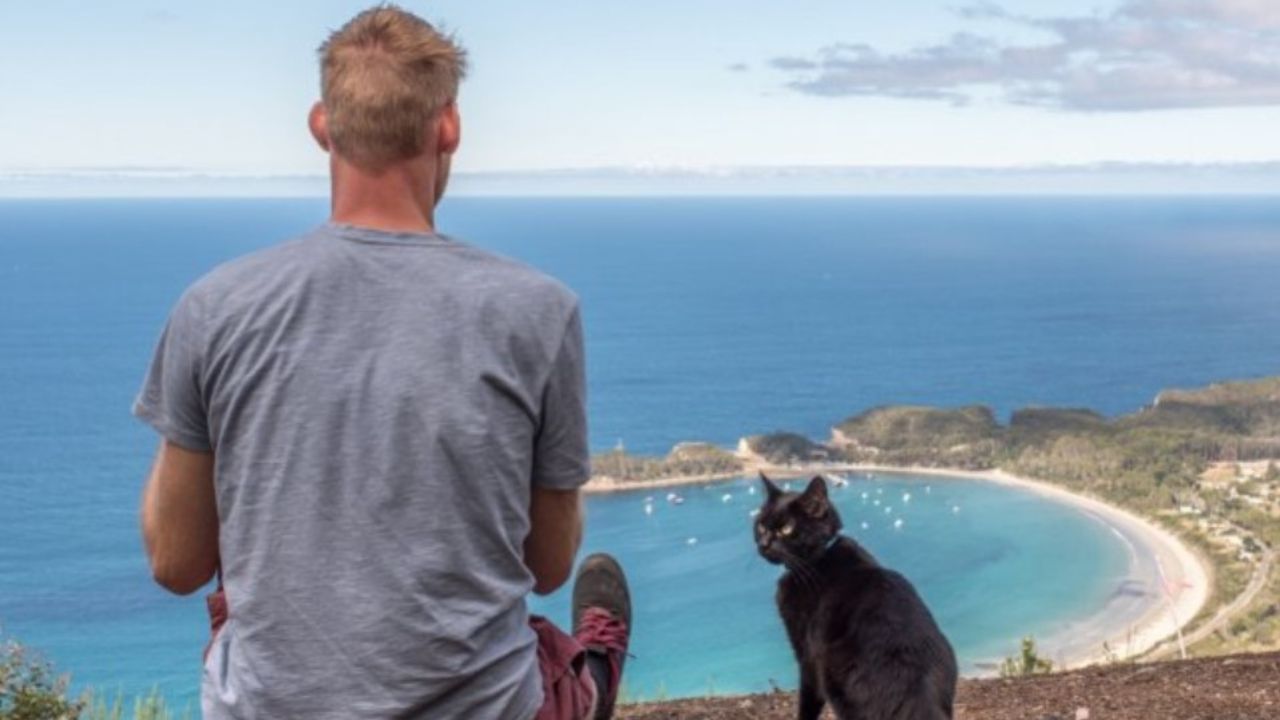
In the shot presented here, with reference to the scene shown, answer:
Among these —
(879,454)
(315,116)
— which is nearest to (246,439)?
(315,116)

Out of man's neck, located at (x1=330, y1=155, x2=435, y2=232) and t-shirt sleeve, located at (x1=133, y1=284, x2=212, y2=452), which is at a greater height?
man's neck, located at (x1=330, y1=155, x2=435, y2=232)

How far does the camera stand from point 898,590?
528 cm

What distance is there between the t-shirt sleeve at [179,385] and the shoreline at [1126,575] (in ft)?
103

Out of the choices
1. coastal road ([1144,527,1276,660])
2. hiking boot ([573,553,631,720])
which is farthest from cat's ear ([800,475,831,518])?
coastal road ([1144,527,1276,660])

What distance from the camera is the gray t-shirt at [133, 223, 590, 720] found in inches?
89.5

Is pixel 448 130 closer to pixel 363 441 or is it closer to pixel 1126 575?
pixel 363 441

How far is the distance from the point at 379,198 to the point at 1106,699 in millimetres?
4825

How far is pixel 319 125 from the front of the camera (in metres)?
2.40

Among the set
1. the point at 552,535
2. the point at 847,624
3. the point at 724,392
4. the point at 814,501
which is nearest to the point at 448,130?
the point at 552,535

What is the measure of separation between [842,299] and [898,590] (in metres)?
150

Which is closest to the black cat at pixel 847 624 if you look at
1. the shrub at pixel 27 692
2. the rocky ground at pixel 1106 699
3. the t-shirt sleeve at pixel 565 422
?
the rocky ground at pixel 1106 699

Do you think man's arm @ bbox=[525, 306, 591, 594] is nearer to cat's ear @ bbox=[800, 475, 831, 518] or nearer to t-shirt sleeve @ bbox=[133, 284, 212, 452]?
t-shirt sleeve @ bbox=[133, 284, 212, 452]

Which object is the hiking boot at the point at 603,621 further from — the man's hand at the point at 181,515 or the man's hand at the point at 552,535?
the man's hand at the point at 181,515

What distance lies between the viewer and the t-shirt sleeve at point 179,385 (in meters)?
2.29
